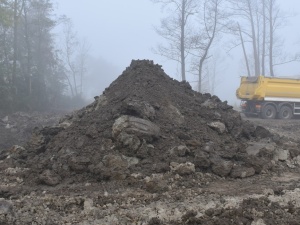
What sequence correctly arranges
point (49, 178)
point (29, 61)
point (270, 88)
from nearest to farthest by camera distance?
1. point (49, 178)
2. point (270, 88)
3. point (29, 61)

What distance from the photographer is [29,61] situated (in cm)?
2877

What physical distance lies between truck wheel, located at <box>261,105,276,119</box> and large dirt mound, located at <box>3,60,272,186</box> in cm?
939

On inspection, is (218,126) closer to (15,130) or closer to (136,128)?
(136,128)

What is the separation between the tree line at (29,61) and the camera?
24.2m

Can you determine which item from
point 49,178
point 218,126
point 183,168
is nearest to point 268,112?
point 218,126

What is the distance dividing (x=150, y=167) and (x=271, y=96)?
1368cm

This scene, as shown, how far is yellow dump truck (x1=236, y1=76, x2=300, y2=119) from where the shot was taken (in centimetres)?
1869

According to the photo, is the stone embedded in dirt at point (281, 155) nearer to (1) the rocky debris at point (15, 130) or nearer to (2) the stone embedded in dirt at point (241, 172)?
(2) the stone embedded in dirt at point (241, 172)

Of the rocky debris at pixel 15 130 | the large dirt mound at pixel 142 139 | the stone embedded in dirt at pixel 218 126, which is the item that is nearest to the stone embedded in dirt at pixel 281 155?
the large dirt mound at pixel 142 139

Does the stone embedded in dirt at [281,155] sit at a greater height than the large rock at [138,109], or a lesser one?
lesser

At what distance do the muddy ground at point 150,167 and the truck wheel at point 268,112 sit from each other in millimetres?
9467

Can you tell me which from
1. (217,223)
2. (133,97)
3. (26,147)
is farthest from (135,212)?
(26,147)

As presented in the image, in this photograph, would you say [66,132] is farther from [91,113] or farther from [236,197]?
[236,197]

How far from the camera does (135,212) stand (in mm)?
5488
